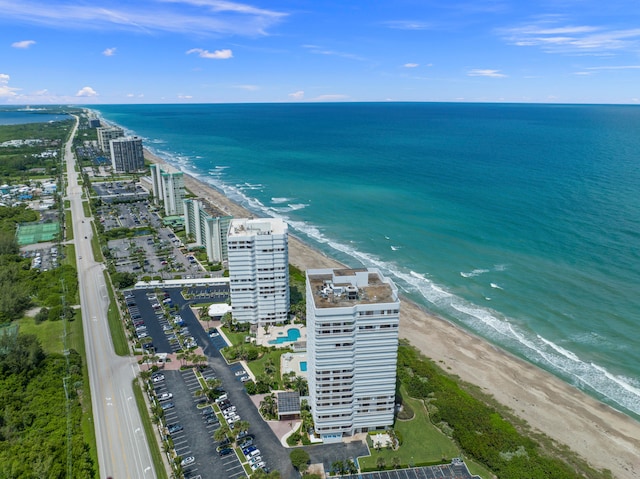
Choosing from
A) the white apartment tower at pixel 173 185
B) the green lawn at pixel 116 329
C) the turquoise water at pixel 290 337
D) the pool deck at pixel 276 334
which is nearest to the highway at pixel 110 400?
the green lawn at pixel 116 329

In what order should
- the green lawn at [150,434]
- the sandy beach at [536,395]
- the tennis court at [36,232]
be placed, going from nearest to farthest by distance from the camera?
the green lawn at [150,434]
the sandy beach at [536,395]
the tennis court at [36,232]

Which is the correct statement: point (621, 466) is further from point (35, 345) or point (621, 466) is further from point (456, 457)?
point (35, 345)

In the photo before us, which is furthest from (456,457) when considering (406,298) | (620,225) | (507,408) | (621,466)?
(620,225)

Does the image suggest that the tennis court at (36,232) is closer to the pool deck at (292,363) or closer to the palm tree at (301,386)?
the pool deck at (292,363)

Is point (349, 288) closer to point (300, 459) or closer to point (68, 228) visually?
point (300, 459)

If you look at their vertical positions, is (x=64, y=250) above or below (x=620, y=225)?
below

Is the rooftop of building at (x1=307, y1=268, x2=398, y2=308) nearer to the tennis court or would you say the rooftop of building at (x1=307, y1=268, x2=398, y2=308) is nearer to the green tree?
the green tree
